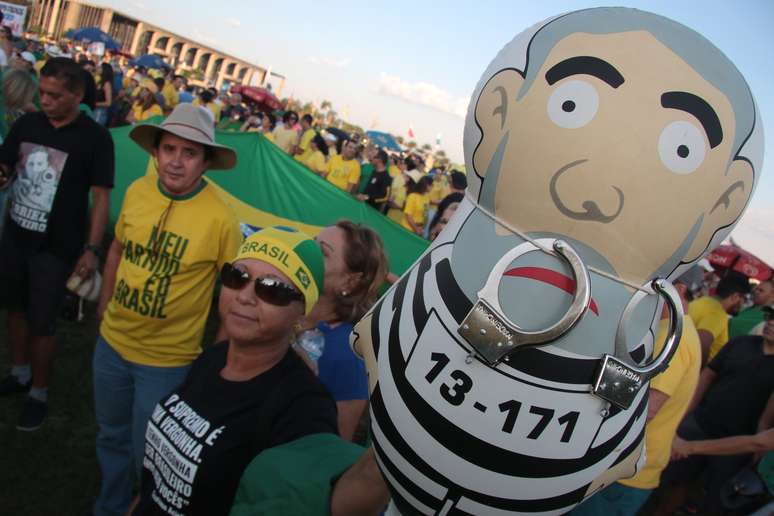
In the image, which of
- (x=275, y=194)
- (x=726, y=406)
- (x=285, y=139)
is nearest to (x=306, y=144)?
(x=285, y=139)

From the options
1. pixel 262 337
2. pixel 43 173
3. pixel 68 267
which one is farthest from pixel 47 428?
pixel 262 337

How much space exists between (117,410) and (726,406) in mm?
3731

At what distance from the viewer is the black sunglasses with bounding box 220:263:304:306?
6.11ft

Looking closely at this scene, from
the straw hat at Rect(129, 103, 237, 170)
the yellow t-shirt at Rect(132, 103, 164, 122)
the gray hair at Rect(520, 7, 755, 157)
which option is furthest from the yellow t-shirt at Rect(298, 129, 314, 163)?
the gray hair at Rect(520, 7, 755, 157)

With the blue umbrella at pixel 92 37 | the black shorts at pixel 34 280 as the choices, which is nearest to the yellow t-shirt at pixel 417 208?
the black shorts at pixel 34 280

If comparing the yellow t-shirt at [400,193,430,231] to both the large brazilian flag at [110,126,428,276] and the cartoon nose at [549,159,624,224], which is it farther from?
the cartoon nose at [549,159,624,224]

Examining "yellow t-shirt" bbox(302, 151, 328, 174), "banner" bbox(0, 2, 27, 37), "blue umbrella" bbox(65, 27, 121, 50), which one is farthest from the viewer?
"blue umbrella" bbox(65, 27, 121, 50)

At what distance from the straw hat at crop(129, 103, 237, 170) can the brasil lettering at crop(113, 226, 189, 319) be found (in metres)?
0.50

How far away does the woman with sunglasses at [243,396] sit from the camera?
1.63 meters

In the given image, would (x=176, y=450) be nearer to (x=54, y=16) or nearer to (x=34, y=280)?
(x=34, y=280)

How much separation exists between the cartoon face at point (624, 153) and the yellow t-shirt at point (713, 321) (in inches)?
169

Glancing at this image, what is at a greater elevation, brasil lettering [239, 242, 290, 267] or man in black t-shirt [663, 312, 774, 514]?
brasil lettering [239, 242, 290, 267]

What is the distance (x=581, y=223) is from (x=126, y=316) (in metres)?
2.42

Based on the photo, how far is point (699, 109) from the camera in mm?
877
